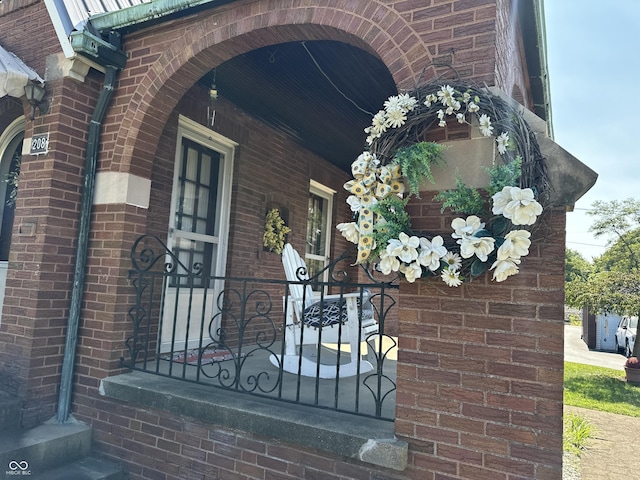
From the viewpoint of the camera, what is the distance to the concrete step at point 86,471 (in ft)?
8.97

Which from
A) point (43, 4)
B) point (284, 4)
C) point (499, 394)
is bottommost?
point (499, 394)

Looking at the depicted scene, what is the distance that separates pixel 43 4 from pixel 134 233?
2103 mm

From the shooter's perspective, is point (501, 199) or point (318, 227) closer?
point (501, 199)

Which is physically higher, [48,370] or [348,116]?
[348,116]

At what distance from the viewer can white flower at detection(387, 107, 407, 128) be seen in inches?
84.1

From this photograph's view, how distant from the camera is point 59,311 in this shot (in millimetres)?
3236

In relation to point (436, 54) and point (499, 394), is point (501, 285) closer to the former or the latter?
point (499, 394)

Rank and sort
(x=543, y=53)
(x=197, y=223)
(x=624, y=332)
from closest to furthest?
(x=543, y=53) → (x=197, y=223) → (x=624, y=332)

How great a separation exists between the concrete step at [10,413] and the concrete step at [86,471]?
44 cm

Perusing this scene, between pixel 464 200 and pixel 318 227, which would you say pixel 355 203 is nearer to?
pixel 464 200

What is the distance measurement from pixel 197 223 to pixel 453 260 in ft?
10.6

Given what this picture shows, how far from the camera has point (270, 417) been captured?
2.47 metres

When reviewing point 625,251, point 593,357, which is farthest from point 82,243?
point 625,251

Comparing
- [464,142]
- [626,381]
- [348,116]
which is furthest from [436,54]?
[626,381]
